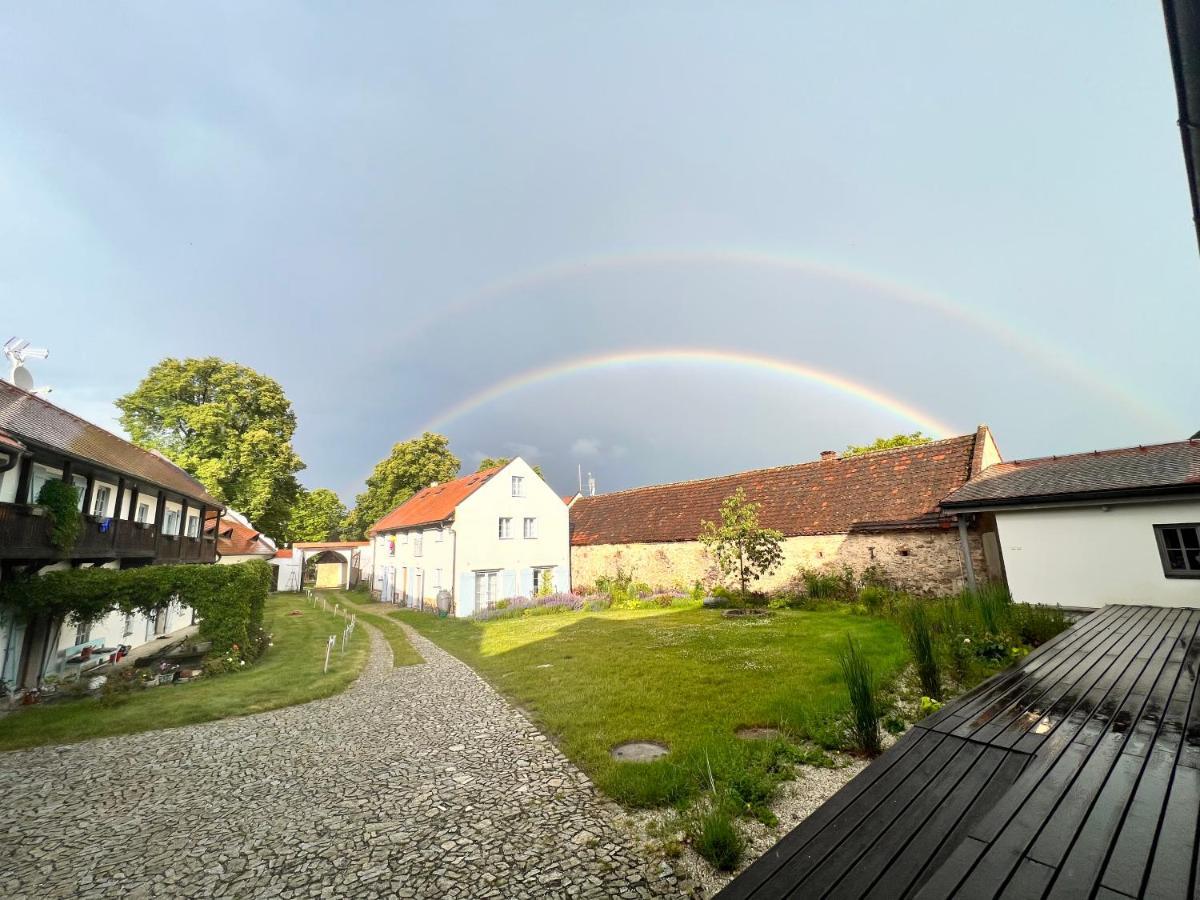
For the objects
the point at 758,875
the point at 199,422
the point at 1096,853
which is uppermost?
the point at 199,422

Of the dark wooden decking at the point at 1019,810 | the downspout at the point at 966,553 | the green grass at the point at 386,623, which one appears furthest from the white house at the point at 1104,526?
the green grass at the point at 386,623

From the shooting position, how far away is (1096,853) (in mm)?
2201

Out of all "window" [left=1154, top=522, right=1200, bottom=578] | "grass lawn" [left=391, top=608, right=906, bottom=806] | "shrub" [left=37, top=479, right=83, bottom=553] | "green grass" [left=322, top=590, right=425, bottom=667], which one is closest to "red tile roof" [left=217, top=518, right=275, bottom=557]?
"green grass" [left=322, top=590, right=425, bottom=667]

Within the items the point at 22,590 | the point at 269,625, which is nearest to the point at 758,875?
the point at 22,590

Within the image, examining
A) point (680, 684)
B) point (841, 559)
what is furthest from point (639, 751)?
point (841, 559)

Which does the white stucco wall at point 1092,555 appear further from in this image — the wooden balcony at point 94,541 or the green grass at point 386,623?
the wooden balcony at point 94,541

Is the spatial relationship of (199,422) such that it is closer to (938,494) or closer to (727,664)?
(727,664)

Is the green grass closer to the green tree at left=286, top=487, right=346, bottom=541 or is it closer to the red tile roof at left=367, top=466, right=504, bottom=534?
the red tile roof at left=367, top=466, right=504, bottom=534

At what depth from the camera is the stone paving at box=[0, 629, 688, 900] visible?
4156mm

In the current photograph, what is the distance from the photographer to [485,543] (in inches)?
948

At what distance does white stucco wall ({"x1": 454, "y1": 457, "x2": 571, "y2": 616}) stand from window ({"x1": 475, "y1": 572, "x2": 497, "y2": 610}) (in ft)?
0.97

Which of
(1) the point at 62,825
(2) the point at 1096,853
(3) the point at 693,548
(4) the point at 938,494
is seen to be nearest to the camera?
(2) the point at 1096,853

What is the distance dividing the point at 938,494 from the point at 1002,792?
58.1 ft

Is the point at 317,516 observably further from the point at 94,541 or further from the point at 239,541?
the point at 94,541
